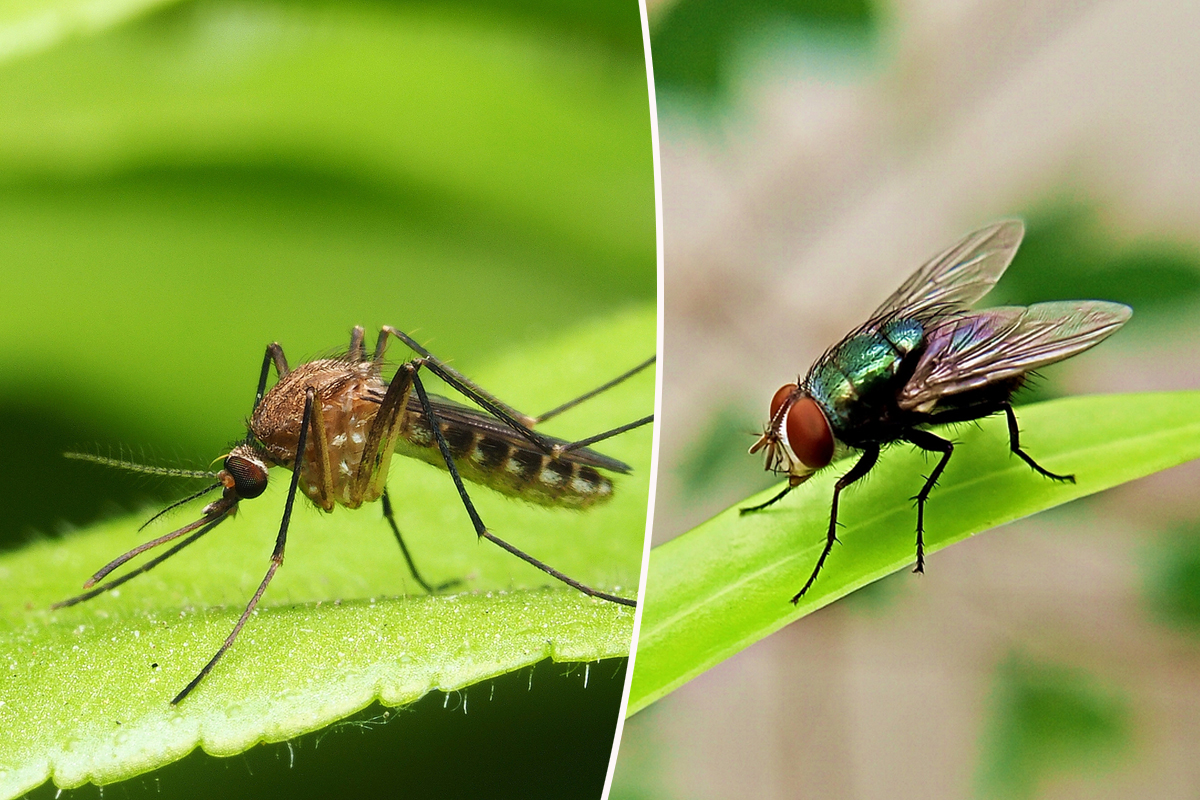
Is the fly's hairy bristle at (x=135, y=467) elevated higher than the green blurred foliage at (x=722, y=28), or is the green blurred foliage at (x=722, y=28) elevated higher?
the green blurred foliage at (x=722, y=28)

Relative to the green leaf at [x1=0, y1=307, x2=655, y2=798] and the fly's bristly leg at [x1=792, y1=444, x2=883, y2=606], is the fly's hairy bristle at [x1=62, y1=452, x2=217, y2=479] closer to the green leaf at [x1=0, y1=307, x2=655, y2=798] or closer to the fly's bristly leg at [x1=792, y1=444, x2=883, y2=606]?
the green leaf at [x1=0, y1=307, x2=655, y2=798]

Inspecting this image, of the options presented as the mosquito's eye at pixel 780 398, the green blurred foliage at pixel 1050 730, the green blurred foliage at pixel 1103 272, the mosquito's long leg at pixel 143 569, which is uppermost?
the green blurred foliage at pixel 1103 272

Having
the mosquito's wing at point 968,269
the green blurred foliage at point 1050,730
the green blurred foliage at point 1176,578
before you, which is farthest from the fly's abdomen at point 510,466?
the green blurred foliage at point 1176,578

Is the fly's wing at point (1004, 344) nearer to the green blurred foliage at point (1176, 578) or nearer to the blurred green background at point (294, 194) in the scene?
the blurred green background at point (294, 194)

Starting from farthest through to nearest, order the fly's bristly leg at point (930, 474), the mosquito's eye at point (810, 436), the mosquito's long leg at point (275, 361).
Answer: the mosquito's long leg at point (275, 361) < the mosquito's eye at point (810, 436) < the fly's bristly leg at point (930, 474)

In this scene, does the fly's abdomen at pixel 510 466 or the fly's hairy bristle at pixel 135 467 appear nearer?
the fly's hairy bristle at pixel 135 467

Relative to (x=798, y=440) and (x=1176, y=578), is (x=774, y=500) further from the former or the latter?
(x=1176, y=578)

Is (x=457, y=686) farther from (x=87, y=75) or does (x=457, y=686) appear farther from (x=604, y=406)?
(x=87, y=75)

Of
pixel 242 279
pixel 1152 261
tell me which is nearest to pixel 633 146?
pixel 242 279
